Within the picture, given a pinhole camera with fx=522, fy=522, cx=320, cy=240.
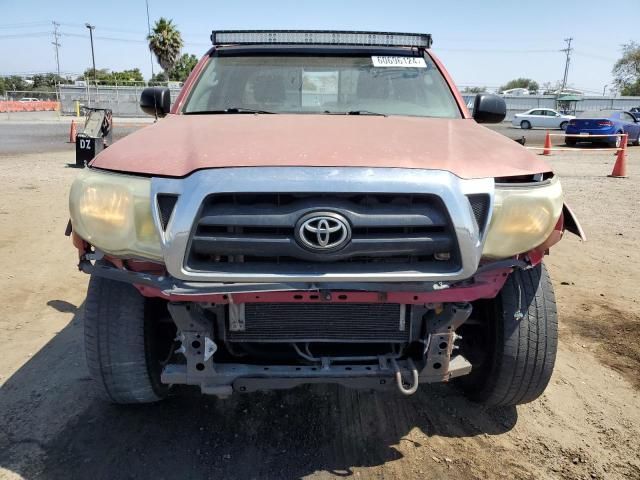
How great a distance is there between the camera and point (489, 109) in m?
3.80

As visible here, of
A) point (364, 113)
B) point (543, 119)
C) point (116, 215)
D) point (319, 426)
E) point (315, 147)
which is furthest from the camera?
point (543, 119)

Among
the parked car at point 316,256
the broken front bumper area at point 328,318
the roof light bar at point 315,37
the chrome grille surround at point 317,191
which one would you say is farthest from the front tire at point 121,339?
the roof light bar at point 315,37

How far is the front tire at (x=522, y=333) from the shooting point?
8.34ft

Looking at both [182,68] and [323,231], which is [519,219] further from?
[182,68]

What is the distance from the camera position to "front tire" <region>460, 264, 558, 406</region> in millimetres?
2543

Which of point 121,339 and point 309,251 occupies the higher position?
point 309,251

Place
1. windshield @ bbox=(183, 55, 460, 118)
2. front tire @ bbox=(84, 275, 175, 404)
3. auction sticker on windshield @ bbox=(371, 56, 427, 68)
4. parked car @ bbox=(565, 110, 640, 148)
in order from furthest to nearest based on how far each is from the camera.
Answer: parked car @ bbox=(565, 110, 640, 148) → auction sticker on windshield @ bbox=(371, 56, 427, 68) → windshield @ bbox=(183, 55, 460, 118) → front tire @ bbox=(84, 275, 175, 404)

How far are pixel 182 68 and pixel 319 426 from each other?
6603 cm

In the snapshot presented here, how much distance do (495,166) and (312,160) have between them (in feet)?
2.64

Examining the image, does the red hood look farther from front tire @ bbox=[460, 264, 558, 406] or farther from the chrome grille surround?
front tire @ bbox=[460, 264, 558, 406]

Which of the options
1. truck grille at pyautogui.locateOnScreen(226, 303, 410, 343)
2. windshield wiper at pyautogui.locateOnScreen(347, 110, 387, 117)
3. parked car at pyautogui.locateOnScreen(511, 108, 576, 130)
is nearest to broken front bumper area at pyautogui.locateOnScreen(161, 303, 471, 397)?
truck grille at pyautogui.locateOnScreen(226, 303, 410, 343)

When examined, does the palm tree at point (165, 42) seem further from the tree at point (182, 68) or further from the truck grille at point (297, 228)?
the truck grille at point (297, 228)

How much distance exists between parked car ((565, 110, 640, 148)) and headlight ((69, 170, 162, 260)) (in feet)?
61.3

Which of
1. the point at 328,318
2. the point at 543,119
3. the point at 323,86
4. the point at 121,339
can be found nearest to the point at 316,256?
the point at 328,318
